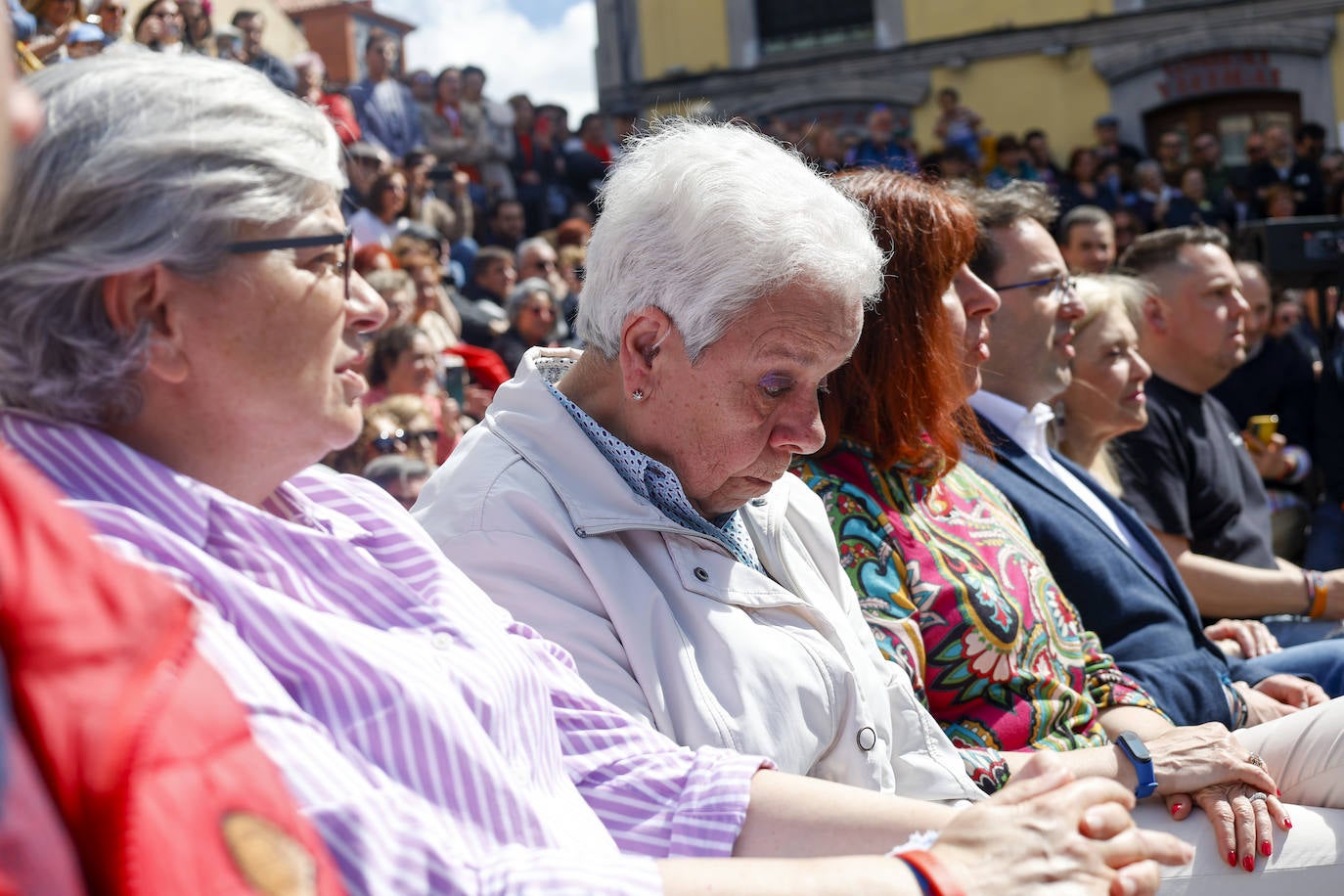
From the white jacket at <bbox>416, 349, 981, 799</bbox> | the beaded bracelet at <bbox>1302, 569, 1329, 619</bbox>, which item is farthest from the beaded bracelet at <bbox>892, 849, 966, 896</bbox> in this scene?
the beaded bracelet at <bbox>1302, 569, 1329, 619</bbox>

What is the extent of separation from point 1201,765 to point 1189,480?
1901 millimetres

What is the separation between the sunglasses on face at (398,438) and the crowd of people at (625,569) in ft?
6.71

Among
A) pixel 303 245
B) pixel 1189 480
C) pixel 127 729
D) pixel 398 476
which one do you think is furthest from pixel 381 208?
pixel 127 729

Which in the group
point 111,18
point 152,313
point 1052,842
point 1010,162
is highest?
point 111,18

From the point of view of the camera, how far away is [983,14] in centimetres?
1761

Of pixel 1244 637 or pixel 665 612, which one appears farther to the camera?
pixel 1244 637

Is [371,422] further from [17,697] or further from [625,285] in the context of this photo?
[17,697]

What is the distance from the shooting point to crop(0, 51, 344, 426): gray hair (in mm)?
1215

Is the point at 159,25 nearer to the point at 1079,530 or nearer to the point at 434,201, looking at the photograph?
the point at 434,201

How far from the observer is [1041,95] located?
57.1 feet

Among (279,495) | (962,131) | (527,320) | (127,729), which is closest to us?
(127,729)

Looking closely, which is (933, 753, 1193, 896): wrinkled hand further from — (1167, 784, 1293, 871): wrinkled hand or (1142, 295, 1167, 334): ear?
(1142, 295, 1167, 334): ear

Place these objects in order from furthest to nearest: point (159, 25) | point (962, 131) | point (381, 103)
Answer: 1. point (962, 131)
2. point (381, 103)
3. point (159, 25)

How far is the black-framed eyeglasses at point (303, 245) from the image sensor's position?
1.29 meters
